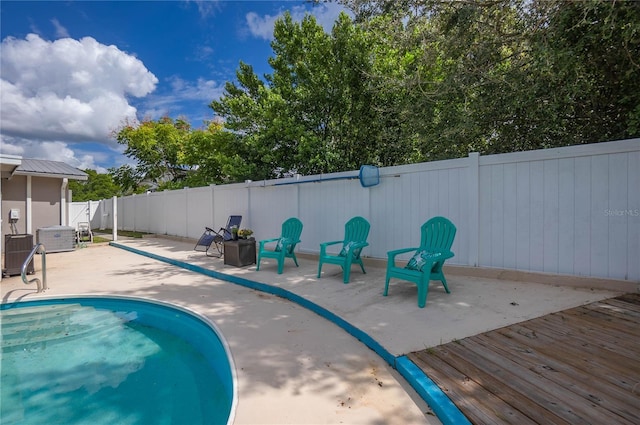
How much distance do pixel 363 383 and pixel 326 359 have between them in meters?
0.44

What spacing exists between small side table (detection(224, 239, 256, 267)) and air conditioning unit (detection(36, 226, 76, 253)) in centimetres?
631

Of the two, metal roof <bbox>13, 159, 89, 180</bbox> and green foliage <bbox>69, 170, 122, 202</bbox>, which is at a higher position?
green foliage <bbox>69, 170, 122, 202</bbox>

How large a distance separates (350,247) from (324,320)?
1486 millimetres

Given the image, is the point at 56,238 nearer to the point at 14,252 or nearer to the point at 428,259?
the point at 14,252

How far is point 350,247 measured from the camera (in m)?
4.71

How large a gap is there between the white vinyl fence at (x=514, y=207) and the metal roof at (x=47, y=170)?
26.4ft

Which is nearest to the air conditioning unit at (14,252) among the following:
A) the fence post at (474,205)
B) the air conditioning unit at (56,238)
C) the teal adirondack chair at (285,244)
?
the air conditioning unit at (56,238)

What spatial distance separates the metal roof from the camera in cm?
920

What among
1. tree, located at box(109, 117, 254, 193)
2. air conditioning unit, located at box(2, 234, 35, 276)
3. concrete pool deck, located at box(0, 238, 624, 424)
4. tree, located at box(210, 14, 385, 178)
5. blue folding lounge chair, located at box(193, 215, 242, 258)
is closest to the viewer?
concrete pool deck, located at box(0, 238, 624, 424)

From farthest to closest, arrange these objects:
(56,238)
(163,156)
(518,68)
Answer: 1. (163,156)
2. (56,238)
3. (518,68)

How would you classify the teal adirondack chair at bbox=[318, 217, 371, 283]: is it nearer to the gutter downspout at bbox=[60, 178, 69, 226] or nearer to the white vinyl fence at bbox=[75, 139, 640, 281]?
the white vinyl fence at bbox=[75, 139, 640, 281]

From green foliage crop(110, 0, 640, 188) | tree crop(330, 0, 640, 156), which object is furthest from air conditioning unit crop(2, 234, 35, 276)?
tree crop(330, 0, 640, 156)

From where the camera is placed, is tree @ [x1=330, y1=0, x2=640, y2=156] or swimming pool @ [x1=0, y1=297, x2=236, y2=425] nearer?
swimming pool @ [x1=0, y1=297, x2=236, y2=425]

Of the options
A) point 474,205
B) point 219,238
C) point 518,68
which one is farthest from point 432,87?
point 219,238
